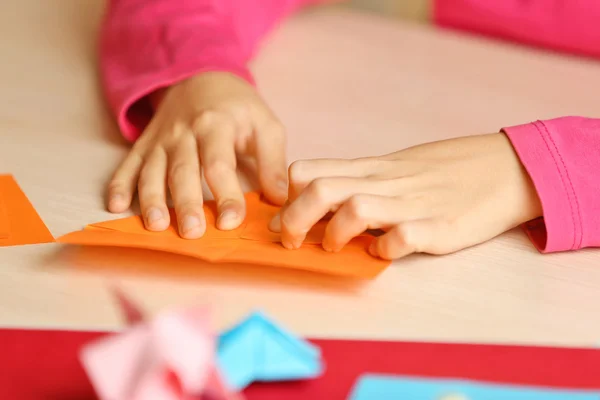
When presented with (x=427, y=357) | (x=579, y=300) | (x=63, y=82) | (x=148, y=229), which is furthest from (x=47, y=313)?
(x=63, y=82)

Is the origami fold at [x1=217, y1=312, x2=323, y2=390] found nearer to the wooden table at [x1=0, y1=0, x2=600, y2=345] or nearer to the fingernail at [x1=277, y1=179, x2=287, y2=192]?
the wooden table at [x1=0, y1=0, x2=600, y2=345]

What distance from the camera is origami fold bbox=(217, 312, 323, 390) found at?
0.42 metres

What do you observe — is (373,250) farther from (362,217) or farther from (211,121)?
(211,121)

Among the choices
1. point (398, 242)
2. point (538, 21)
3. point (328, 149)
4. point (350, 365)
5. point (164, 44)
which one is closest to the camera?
point (350, 365)

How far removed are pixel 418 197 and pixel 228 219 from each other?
0.48 ft

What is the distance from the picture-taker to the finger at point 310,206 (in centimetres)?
59

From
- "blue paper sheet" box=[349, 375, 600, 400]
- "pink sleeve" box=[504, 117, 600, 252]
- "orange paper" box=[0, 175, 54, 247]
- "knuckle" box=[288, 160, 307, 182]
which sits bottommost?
"orange paper" box=[0, 175, 54, 247]

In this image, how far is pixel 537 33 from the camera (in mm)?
1019

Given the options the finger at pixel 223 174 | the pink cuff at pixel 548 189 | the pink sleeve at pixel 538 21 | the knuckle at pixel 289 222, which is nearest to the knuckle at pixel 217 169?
the finger at pixel 223 174

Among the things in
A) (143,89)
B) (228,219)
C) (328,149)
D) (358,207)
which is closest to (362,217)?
(358,207)

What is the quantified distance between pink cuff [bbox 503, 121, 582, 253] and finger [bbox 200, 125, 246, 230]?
23 cm

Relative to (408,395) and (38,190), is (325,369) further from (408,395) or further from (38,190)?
(38,190)

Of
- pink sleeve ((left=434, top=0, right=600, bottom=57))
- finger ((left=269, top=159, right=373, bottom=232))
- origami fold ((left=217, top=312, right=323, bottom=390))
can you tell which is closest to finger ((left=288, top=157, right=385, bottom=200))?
finger ((left=269, top=159, right=373, bottom=232))

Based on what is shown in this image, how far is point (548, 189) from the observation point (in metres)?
0.64
